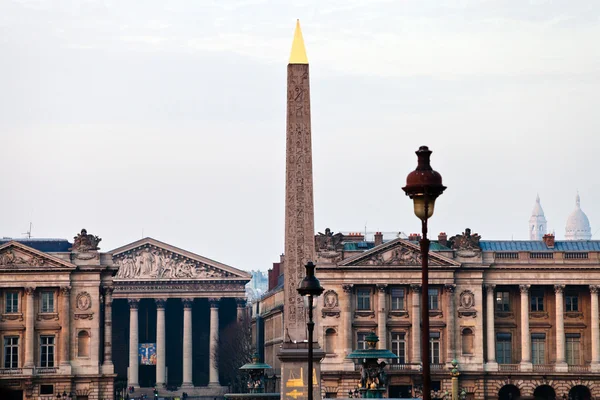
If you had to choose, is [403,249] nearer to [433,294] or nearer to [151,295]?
[433,294]

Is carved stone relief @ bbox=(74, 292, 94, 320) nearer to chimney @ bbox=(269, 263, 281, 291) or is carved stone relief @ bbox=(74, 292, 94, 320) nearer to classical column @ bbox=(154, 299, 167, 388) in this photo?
classical column @ bbox=(154, 299, 167, 388)

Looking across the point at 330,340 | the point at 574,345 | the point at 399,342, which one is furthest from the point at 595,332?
the point at 330,340

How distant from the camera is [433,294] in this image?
126 meters

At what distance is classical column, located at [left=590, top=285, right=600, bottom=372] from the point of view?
406ft

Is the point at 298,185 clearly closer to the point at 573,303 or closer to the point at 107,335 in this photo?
the point at 107,335

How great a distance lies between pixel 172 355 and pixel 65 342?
2275 inches

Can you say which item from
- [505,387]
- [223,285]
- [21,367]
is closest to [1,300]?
[21,367]

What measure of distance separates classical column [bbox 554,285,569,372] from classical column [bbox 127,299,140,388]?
54781 mm

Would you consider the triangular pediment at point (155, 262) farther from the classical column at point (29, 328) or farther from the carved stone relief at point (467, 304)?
the carved stone relief at point (467, 304)

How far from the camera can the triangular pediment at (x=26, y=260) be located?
→ 4882 inches

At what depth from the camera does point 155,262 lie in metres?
169

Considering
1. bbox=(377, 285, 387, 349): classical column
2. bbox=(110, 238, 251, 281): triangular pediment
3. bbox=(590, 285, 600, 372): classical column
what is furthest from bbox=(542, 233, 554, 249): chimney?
bbox=(110, 238, 251, 281): triangular pediment

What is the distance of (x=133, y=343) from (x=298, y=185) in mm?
102899

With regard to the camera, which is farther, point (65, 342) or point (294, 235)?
point (65, 342)
